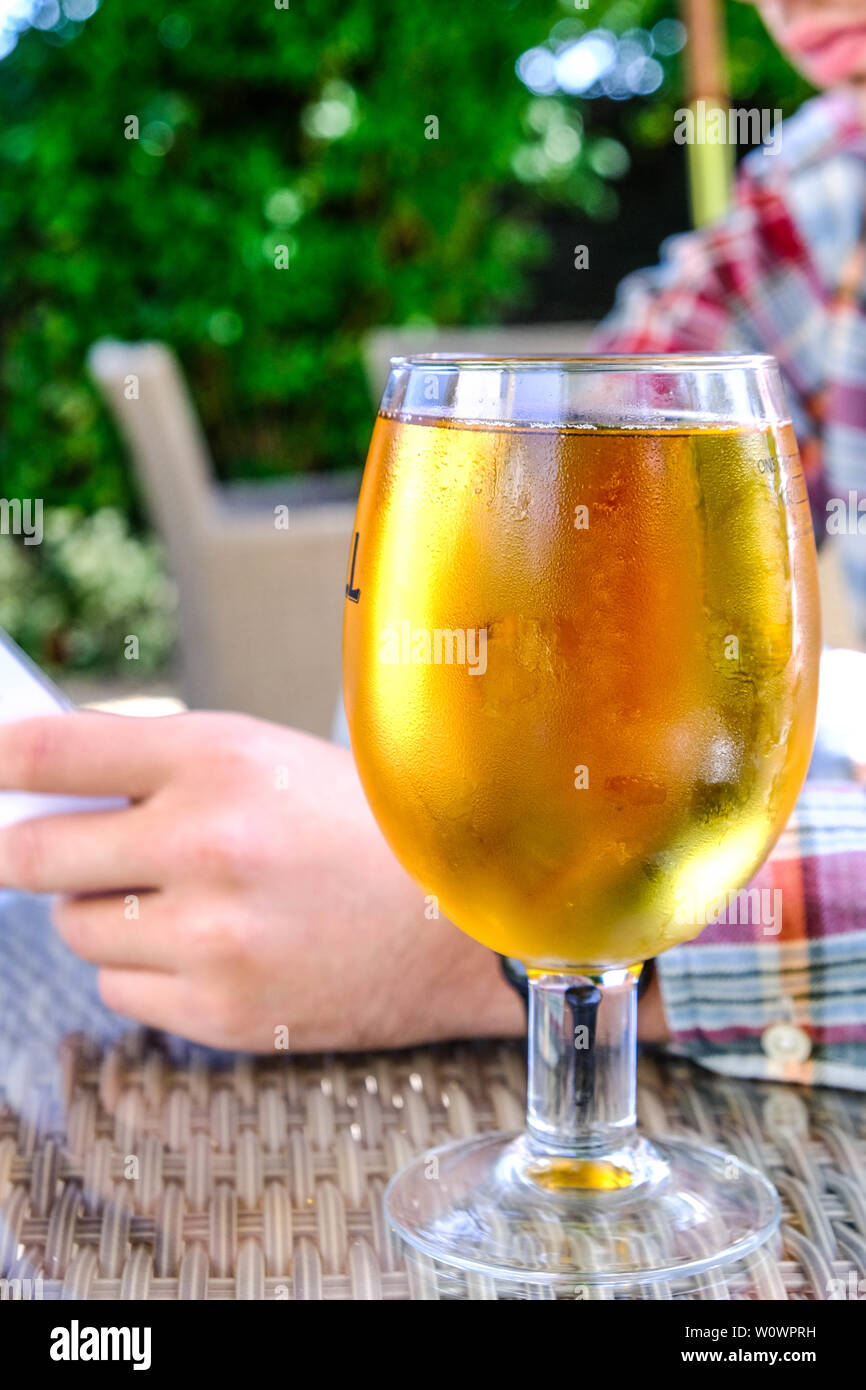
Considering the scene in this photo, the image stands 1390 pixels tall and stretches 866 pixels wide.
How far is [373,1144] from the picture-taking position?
1.96 ft

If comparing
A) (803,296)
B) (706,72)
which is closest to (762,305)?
(803,296)

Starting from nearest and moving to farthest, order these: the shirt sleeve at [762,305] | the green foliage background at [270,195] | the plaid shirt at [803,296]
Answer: the plaid shirt at [803,296]
the shirt sleeve at [762,305]
the green foliage background at [270,195]

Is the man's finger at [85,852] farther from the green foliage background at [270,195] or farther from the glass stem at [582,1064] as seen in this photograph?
the green foliage background at [270,195]

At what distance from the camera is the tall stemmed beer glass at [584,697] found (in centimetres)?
48

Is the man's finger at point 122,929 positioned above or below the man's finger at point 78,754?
below

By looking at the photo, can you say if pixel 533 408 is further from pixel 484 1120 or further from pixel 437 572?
pixel 484 1120

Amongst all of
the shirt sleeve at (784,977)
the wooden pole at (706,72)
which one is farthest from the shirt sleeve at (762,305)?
the wooden pole at (706,72)

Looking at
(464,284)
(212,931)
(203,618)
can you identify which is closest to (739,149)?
(464,284)

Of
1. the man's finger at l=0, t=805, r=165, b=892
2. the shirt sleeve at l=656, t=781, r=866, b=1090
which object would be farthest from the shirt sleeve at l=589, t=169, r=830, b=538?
the man's finger at l=0, t=805, r=165, b=892

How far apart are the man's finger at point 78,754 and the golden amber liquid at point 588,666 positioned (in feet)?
0.67

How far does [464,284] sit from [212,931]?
14.1ft

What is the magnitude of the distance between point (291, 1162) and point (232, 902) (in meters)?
0.14

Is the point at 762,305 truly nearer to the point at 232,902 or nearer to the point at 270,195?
the point at 232,902

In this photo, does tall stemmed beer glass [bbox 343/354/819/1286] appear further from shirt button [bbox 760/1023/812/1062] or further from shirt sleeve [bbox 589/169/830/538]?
shirt sleeve [bbox 589/169/830/538]
